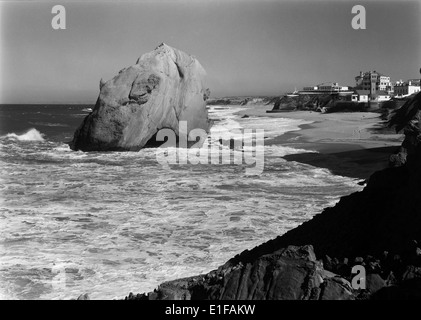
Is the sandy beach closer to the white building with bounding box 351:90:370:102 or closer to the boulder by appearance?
the boulder

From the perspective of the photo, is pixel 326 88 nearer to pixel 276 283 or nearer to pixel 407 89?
pixel 407 89

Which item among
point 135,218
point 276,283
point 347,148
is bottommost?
point 135,218

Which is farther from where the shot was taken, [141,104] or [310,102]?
[310,102]

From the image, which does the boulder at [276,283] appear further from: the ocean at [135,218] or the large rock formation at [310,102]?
the large rock formation at [310,102]

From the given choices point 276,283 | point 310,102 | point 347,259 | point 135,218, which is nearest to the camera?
point 276,283

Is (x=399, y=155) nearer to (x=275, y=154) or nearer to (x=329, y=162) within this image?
(x=329, y=162)

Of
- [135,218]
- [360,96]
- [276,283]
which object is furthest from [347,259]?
[360,96]
